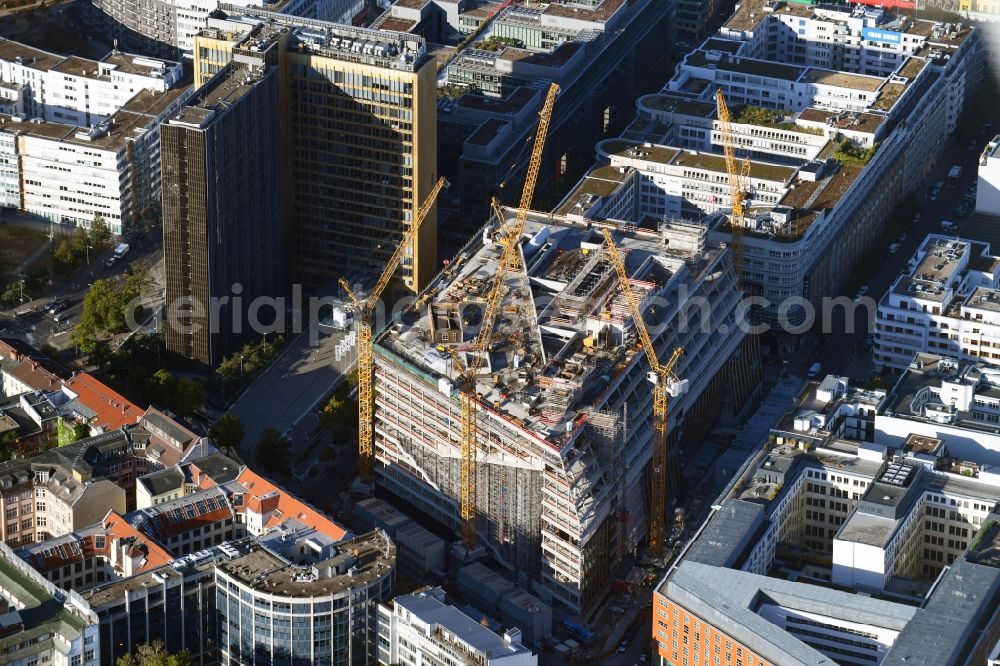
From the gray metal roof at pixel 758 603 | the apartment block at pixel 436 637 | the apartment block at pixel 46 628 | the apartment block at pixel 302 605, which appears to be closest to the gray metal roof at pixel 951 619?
the gray metal roof at pixel 758 603

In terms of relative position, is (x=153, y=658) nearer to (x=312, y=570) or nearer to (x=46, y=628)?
(x=46, y=628)

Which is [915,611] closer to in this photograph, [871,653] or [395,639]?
[871,653]

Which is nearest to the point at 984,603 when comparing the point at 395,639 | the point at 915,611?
the point at 915,611

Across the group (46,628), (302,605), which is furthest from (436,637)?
(46,628)

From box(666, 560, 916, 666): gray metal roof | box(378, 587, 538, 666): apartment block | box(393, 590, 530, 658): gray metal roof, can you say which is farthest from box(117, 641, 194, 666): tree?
box(666, 560, 916, 666): gray metal roof

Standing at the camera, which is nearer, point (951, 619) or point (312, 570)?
point (951, 619)

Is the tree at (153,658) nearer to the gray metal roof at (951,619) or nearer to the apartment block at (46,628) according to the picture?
the apartment block at (46,628)
